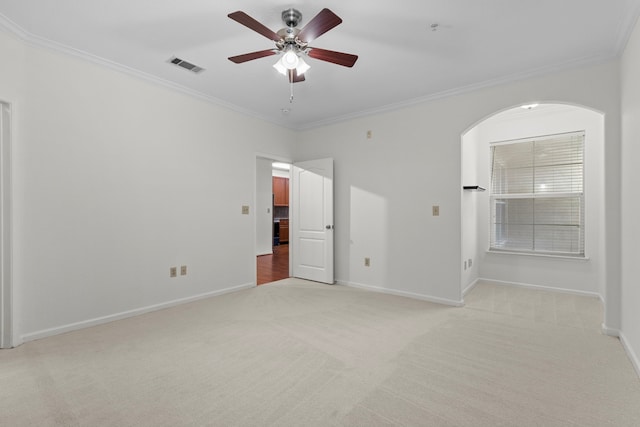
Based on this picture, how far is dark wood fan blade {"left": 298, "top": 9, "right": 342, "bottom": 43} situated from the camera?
1944mm

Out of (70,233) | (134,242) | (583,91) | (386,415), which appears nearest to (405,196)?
(583,91)

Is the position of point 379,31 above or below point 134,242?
above

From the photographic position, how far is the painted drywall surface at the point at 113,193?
2771 millimetres

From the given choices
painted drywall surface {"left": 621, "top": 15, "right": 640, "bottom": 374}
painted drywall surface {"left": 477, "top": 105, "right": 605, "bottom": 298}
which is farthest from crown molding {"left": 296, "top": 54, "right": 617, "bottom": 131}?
painted drywall surface {"left": 477, "top": 105, "right": 605, "bottom": 298}

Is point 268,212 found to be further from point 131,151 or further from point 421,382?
point 421,382

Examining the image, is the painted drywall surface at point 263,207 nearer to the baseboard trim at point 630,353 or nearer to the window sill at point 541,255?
the window sill at point 541,255

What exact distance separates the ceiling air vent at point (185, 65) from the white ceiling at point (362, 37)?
8 centimetres

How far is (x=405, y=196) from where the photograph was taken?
4305 millimetres

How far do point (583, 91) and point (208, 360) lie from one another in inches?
170

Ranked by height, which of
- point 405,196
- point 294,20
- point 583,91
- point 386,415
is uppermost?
point 294,20

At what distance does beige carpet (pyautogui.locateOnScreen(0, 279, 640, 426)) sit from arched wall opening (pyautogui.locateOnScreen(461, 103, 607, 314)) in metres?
1.05

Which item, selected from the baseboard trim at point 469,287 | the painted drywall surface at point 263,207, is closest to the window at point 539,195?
the baseboard trim at point 469,287

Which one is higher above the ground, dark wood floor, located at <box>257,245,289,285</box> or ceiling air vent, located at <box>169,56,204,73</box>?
ceiling air vent, located at <box>169,56,204,73</box>

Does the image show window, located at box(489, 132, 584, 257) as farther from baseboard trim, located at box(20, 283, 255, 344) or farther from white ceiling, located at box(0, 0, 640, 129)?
baseboard trim, located at box(20, 283, 255, 344)
